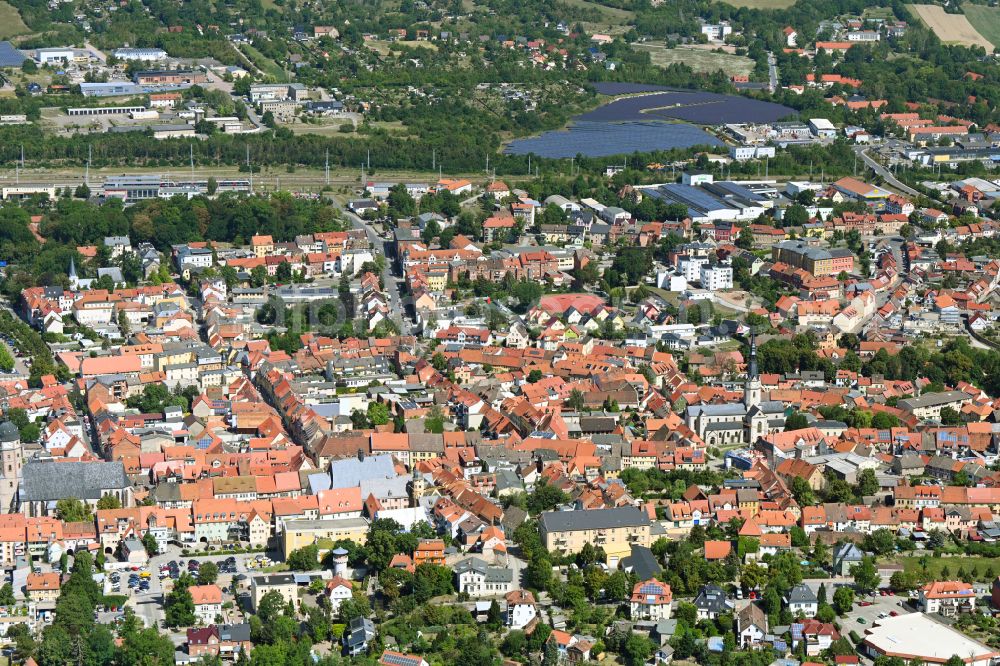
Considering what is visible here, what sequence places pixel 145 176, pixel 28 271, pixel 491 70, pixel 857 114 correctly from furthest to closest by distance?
1. pixel 491 70
2. pixel 857 114
3. pixel 145 176
4. pixel 28 271

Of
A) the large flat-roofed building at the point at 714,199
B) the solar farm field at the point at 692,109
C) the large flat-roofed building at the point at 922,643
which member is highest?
the large flat-roofed building at the point at 922,643

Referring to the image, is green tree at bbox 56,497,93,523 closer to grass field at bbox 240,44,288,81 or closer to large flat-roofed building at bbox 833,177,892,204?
large flat-roofed building at bbox 833,177,892,204

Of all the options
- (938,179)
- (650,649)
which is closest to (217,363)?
(650,649)

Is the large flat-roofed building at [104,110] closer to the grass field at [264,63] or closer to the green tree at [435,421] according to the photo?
the grass field at [264,63]

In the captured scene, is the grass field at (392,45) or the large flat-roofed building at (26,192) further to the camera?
the grass field at (392,45)

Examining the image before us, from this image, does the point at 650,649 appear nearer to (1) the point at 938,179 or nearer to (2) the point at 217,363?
(2) the point at 217,363

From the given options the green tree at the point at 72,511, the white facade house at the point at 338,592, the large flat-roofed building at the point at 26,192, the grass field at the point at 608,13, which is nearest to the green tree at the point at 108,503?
the green tree at the point at 72,511

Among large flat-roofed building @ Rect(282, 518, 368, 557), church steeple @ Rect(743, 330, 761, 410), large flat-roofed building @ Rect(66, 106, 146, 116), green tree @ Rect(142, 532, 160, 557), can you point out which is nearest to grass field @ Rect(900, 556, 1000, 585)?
church steeple @ Rect(743, 330, 761, 410)

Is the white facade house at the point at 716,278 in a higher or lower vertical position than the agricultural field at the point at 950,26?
lower
